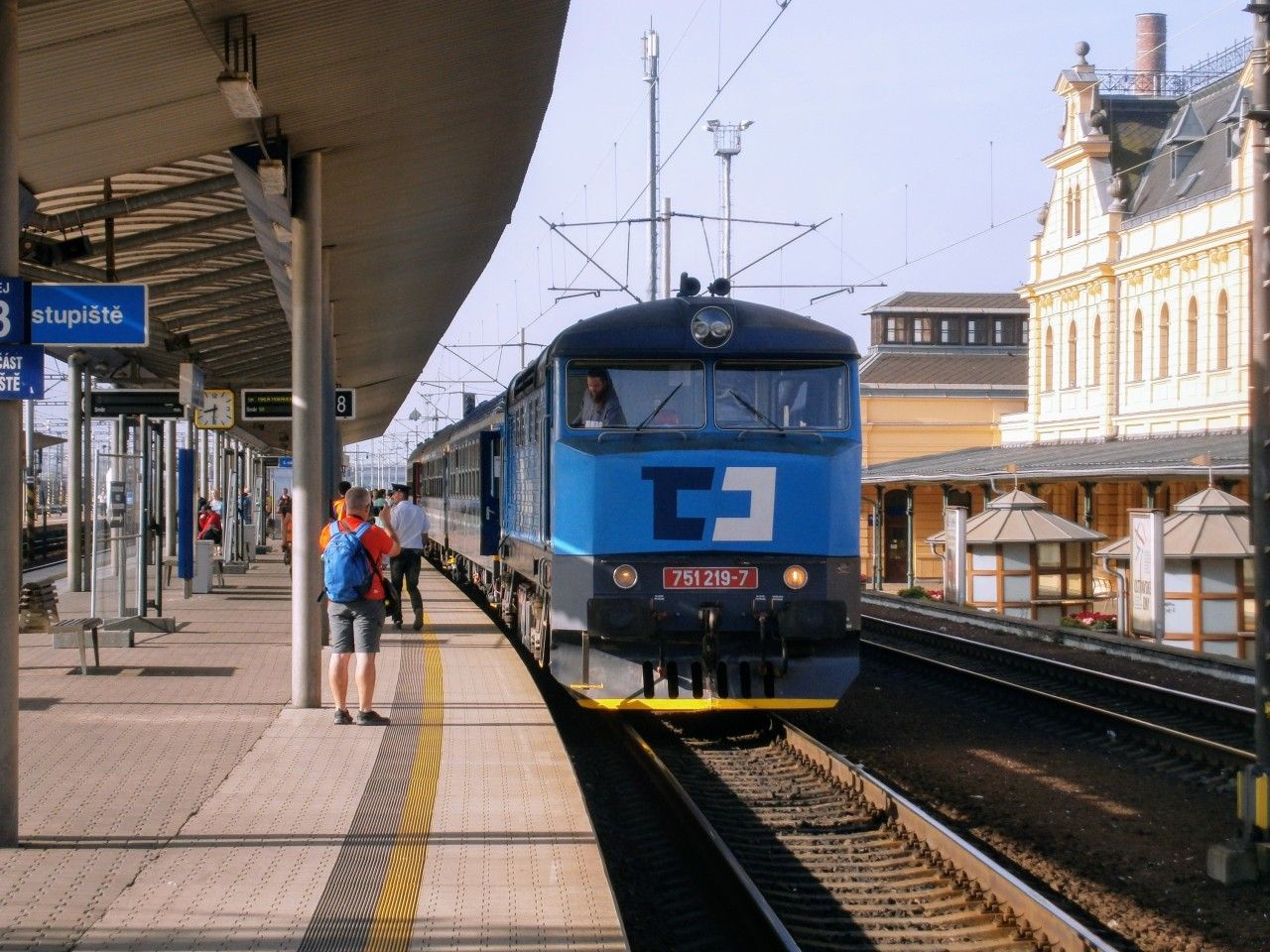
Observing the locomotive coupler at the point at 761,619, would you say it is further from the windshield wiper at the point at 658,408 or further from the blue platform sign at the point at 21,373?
the blue platform sign at the point at 21,373

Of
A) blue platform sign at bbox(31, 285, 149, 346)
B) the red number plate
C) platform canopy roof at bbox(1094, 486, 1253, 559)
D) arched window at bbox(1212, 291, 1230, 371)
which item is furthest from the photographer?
arched window at bbox(1212, 291, 1230, 371)

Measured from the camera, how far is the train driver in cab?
11.1 m

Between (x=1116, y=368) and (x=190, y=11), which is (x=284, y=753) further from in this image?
(x=1116, y=368)

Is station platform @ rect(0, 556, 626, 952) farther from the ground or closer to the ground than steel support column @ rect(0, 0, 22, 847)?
closer to the ground

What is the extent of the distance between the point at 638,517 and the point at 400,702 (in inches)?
101

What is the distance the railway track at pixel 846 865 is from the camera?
6.72 m

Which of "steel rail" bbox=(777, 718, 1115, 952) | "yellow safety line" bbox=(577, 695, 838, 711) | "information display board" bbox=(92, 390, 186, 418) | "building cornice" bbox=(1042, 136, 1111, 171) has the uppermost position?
"building cornice" bbox=(1042, 136, 1111, 171)

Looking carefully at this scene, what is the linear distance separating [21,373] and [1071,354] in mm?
38751

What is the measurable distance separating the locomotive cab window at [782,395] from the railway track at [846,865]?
235cm

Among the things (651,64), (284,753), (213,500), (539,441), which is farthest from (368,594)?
(213,500)

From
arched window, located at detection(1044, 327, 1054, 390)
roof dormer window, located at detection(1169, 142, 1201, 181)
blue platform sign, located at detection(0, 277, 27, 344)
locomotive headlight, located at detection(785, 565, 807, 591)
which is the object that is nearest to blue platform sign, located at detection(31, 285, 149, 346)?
blue platform sign, located at detection(0, 277, 27, 344)

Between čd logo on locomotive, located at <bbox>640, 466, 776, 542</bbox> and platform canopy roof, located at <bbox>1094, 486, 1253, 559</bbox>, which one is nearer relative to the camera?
čd logo on locomotive, located at <bbox>640, 466, 776, 542</bbox>

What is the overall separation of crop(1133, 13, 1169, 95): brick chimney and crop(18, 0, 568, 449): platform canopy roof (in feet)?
111

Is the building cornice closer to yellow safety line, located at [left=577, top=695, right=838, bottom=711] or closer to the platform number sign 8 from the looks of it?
the platform number sign 8
